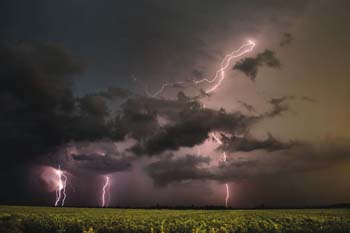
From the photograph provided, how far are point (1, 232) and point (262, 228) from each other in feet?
67.5

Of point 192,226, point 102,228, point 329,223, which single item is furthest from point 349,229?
point 102,228

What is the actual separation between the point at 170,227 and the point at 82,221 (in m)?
8.19

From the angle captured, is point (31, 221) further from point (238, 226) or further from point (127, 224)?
point (238, 226)

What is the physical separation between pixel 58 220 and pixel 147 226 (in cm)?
942

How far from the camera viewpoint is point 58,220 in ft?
116

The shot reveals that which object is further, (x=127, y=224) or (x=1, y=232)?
(x=127, y=224)

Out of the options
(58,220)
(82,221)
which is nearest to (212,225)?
(82,221)

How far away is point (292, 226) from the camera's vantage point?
32.5 m

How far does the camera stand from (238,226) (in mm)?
31422

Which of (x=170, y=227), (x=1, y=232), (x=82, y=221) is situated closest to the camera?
(x=1, y=232)

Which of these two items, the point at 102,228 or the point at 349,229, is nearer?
the point at 102,228

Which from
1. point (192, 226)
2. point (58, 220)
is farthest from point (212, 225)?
point (58, 220)

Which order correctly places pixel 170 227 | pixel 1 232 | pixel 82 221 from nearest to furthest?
pixel 1 232
pixel 170 227
pixel 82 221

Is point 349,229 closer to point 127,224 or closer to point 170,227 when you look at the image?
point 170,227
